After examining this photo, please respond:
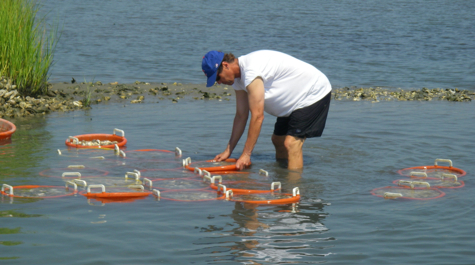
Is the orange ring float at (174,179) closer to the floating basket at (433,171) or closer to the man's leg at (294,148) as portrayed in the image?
the man's leg at (294,148)

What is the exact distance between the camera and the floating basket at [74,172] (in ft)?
22.4

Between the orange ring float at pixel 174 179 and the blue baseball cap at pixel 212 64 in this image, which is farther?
the orange ring float at pixel 174 179

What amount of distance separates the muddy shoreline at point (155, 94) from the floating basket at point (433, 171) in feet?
19.0

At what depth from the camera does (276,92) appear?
697cm

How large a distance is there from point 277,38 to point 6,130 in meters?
15.3

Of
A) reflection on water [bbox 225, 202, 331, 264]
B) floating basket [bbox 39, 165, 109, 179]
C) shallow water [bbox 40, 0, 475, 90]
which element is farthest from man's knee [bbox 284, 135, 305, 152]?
shallow water [bbox 40, 0, 475, 90]

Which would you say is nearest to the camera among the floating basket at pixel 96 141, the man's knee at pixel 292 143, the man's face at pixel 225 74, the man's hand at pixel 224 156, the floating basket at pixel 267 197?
the floating basket at pixel 267 197

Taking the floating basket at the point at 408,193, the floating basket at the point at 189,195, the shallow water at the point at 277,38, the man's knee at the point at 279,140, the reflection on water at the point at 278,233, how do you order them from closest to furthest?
the reflection on water at the point at 278,233, the floating basket at the point at 189,195, the floating basket at the point at 408,193, the man's knee at the point at 279,140, the shallow water at the point at 277,38

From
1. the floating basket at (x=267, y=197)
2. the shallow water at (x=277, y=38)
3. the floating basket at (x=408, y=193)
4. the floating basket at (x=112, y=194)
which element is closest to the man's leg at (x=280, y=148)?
the floating basket at (x=267, y=197)

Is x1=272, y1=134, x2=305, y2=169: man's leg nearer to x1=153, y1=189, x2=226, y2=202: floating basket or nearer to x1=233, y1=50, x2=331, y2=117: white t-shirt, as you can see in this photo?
x1=233, y1=50, x2=331, y2=117: white t-shirt

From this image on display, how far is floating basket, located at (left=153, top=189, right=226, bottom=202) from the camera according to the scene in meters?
6.18

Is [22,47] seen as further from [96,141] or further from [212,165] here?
[212,165]

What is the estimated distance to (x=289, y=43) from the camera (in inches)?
856

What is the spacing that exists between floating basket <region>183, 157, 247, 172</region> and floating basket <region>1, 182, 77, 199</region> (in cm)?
162
